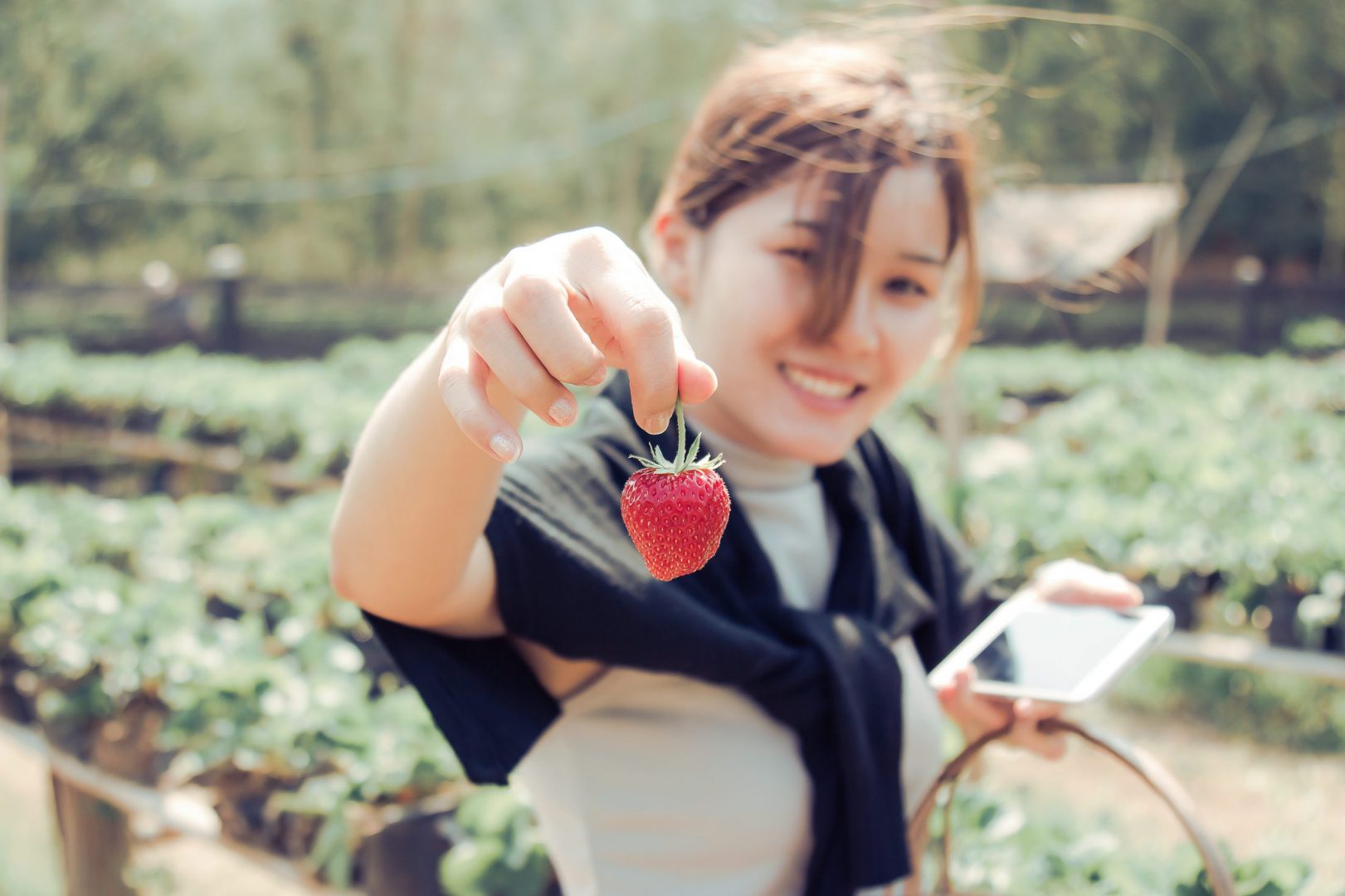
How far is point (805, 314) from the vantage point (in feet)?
3.72

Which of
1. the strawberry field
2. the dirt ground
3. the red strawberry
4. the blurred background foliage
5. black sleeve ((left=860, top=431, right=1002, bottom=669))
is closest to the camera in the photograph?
the red strawberry

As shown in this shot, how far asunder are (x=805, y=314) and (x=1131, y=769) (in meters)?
0.57

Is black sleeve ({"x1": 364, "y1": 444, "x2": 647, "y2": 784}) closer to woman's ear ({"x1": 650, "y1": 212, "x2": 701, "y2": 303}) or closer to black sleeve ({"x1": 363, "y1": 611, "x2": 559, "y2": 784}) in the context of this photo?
black sleeve ({"x1": 363, "y1": 611, "x2": 559, "y2": 784})

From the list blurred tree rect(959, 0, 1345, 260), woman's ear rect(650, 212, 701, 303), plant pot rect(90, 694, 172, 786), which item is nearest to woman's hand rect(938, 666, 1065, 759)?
woman's ear rect(650, 212, 701, 303)

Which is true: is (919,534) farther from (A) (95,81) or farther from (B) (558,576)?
(A) (95,81)

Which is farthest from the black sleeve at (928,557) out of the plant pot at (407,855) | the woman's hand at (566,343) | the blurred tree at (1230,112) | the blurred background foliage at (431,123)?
the blurred tree at (1230,112)

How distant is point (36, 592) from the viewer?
2.70m

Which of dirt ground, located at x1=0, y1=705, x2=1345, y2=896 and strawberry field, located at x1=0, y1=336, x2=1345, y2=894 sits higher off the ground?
strawberry field, located at x1=0, y1=336, x2=1345, y2=894

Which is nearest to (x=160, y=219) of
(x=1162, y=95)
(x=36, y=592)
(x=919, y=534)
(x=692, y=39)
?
(x=692, y=39)

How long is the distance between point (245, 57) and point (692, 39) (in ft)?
27.4

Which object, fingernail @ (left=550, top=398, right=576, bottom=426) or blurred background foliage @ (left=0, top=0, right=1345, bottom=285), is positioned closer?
fingernail @ (left=550, top=398, right=576, bottom=426)

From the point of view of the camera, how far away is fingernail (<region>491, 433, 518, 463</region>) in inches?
23.8

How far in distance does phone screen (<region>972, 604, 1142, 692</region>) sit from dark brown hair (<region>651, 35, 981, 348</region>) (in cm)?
44

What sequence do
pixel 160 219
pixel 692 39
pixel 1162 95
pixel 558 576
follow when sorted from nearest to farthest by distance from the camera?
pixel 558 576 → pixel 1162 95 → pixel 160 219 → pixel 692 39
